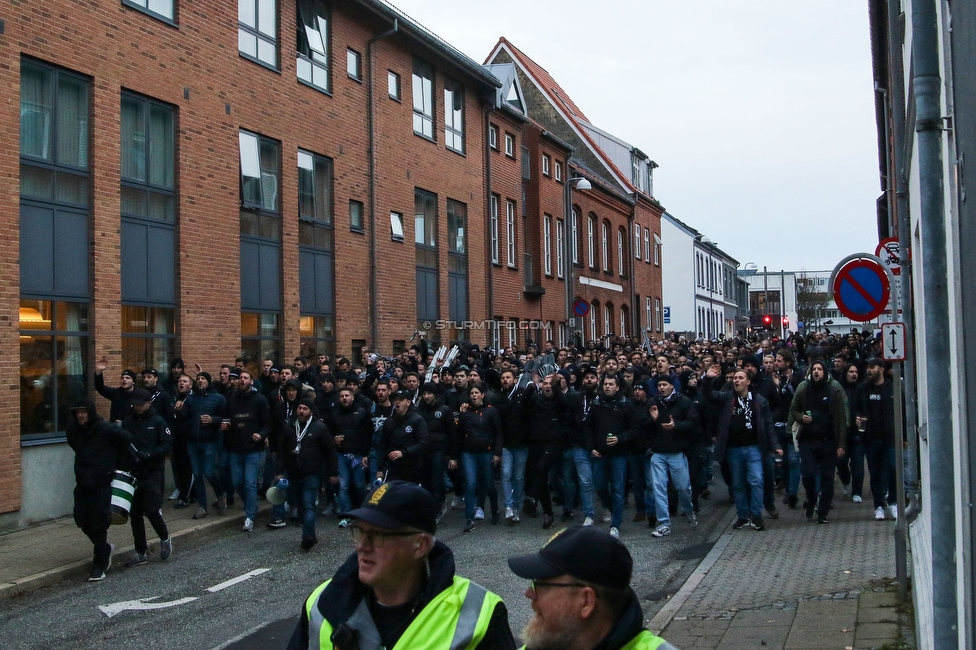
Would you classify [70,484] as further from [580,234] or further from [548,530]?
[580,234]

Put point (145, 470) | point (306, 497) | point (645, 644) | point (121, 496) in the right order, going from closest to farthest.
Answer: point (645, 644), point (121, 496), point (145, 470), point (306, 497)

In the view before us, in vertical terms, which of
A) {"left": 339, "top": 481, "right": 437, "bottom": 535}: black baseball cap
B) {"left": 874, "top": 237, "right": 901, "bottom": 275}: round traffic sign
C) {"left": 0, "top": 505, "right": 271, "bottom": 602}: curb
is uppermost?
{"left": 874, "top": 237, "right": 901, "bottom": 275}: round traffic sign

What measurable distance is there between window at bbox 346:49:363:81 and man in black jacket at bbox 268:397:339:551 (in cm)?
1183

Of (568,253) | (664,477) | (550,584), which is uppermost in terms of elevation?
(568,253)

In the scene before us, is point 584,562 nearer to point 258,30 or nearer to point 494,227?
point 258,30

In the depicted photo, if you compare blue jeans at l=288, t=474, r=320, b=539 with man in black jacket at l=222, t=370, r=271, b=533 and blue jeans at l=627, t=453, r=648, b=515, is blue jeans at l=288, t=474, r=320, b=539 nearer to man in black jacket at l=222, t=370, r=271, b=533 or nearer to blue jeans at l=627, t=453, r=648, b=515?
man in black jacket at l=222, t=370, r=271, b=533

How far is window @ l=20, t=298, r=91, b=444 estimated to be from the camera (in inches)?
511

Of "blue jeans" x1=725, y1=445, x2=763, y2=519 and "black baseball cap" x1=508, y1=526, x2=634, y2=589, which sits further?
"blue jeans" x1=725, y1=445, x2=763, y2=519

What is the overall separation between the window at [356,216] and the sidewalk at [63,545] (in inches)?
345

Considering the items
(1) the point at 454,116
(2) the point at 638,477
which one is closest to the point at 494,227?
(1) the point at 454,116

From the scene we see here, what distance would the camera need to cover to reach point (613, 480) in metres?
12.0

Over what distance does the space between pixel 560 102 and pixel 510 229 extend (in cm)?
1423

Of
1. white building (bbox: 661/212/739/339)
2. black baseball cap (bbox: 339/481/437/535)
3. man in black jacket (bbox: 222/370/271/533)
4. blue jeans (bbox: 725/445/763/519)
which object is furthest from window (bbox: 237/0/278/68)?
white building (bbox: 661/212/739/339)

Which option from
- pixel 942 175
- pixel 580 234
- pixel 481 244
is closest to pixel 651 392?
pixel 942 175
